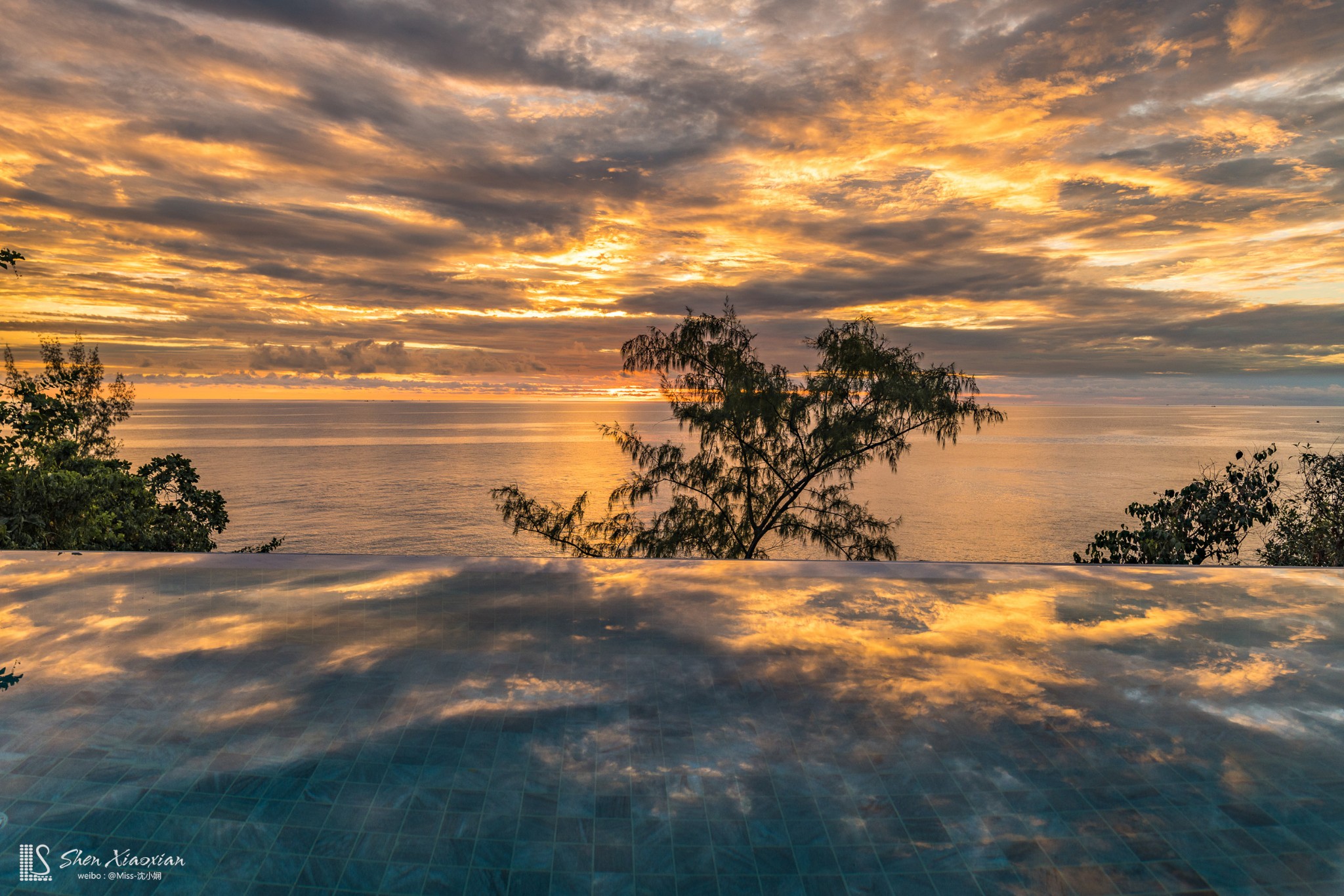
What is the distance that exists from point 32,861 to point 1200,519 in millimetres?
11671

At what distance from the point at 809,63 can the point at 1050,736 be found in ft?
39.8

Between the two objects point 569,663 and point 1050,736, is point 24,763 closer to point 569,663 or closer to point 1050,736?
point 569,663

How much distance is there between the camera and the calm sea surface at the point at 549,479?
35688 mm

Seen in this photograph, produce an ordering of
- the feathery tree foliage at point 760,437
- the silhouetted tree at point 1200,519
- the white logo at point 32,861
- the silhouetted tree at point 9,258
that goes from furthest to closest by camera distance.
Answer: the feathery tree foliage at point 760,437 < the silhouetted tree at point 1200,519 < the silhouetted tree at point 9,258 < the white logo at point 32,861

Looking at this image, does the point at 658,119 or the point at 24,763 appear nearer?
the point at 24,763

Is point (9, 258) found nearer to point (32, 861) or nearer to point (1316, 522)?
point (32, 861)

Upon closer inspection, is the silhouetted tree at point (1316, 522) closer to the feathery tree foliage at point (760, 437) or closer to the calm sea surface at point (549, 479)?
the feathery tree foliage at point (760, 437)

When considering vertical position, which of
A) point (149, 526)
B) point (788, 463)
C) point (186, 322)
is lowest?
point (149, 526)

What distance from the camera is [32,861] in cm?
183

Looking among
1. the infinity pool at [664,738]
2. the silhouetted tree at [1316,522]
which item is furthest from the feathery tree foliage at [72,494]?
the silhouetted tree at [1316,522]

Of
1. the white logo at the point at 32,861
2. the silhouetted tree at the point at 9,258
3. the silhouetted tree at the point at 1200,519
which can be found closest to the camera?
the white logo at the point at 32,861

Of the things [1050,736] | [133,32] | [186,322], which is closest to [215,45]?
[133,32]

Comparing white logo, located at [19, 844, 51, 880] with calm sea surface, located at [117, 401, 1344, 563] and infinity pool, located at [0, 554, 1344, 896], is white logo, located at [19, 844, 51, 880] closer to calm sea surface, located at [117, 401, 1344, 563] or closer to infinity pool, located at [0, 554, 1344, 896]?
infinity pool, located at [0, 554, 1344, 896]

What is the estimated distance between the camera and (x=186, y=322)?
52.2m
